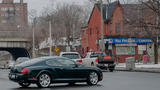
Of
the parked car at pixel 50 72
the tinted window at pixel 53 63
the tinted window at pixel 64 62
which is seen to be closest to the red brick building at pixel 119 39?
the parked car at pixel 50 72

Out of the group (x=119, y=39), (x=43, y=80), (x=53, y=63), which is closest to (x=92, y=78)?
(x=53, y=63)

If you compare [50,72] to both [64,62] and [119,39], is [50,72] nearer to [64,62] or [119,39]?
[64,62]

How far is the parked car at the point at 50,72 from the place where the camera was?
1802 centimetres

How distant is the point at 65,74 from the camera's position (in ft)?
62.8

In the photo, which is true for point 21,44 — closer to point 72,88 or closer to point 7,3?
point 72,88

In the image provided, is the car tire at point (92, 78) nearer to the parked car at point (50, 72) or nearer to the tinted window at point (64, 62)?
the parked car at point (50, 72)

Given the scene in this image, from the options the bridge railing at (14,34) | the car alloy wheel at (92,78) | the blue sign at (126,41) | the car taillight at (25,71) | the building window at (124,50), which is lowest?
the car alloy wheel at (92,78)

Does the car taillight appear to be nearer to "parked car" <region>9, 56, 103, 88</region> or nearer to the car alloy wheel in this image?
"parked car" <region>9, 56, 103, 88</region>

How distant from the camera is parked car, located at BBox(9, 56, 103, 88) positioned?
18.0 meters

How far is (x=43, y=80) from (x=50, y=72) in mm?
493

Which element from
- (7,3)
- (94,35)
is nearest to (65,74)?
(94,35)

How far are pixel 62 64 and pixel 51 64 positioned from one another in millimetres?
611

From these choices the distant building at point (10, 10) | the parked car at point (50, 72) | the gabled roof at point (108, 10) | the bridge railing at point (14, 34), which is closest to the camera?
the parked car at point (50, 72)

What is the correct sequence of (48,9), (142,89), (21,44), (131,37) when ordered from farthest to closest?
(48,9), (21,44), (131,37), (142,89)
